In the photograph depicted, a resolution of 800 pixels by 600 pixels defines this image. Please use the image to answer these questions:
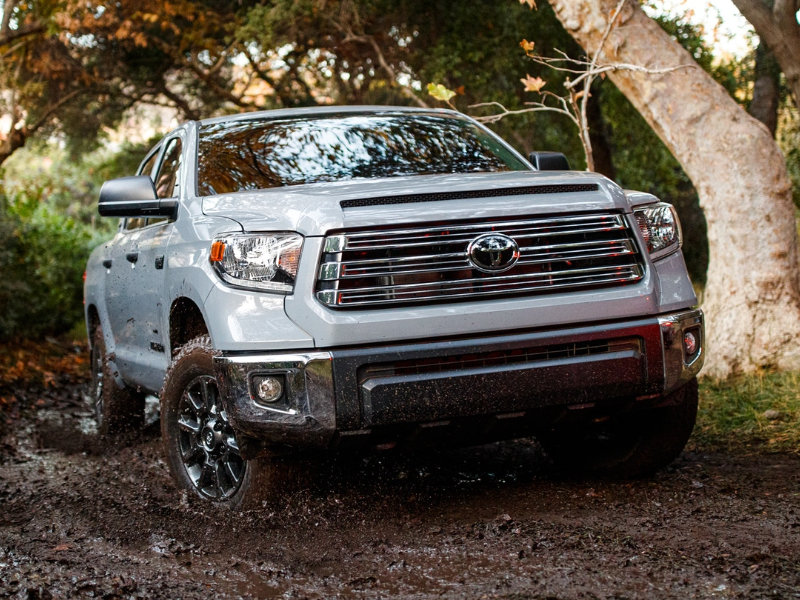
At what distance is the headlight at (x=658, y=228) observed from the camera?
4242 mm

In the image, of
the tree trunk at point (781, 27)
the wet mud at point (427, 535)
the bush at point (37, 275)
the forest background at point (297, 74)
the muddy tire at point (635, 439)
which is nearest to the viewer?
the wet mud at point (427, 535)

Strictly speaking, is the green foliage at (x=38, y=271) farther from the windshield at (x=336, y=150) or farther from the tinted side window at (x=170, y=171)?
the windshield at (x=336, y=150)

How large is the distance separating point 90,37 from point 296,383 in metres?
14.4

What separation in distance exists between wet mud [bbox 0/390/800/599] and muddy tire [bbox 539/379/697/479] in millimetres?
121

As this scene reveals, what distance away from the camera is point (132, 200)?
475 cm

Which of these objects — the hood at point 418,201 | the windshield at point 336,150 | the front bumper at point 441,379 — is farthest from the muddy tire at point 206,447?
the windshield at point 336,150

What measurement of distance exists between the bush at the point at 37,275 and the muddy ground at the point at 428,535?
7403 mm

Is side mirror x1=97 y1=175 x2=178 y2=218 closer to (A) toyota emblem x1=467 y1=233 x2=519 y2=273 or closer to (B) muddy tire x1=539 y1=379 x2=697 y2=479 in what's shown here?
(A) toyota emblem x1=467 y1=233 x2=519 y2=273

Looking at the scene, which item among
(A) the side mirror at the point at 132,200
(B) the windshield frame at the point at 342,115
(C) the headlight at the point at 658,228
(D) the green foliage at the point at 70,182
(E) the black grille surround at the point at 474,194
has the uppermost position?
(B) the windshield frame at the point at 342,115

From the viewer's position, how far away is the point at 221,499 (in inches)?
171

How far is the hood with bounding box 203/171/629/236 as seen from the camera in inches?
150

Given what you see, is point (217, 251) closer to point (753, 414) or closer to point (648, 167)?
point (753, 414)

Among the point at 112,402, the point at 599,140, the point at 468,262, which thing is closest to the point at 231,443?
the point at 468,262

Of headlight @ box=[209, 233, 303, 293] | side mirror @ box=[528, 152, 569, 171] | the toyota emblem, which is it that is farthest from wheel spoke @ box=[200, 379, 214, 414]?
side mirror @ box=[528, 152, 569, 171]
